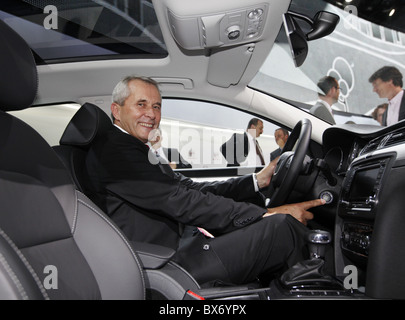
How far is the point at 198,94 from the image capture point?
8.51ft

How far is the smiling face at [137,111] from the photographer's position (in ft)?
5.75

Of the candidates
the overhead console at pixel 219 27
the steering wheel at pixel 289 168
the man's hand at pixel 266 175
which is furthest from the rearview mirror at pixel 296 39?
the man's hand at pixel 266 175

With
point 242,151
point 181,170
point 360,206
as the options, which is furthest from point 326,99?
point 360,206

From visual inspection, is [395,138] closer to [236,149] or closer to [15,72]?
[15,72]

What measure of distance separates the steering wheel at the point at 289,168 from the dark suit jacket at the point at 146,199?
15 cm

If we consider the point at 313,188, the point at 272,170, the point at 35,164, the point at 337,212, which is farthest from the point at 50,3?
the point at 337,212

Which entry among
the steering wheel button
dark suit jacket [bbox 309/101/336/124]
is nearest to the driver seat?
the steering wheel button

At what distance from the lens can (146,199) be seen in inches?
57.5

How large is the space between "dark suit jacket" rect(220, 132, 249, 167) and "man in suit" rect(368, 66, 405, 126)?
112cm

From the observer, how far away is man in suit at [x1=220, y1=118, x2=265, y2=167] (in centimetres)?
301

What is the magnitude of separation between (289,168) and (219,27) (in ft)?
3.00

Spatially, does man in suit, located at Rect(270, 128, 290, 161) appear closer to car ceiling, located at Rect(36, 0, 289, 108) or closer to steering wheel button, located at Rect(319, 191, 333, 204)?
car ceiling, located at Rect(36, 0, 289, 108)

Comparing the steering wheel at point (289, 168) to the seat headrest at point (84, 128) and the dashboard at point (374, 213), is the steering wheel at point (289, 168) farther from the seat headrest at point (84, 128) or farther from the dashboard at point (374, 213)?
the seat headrest at point (84, 128)
